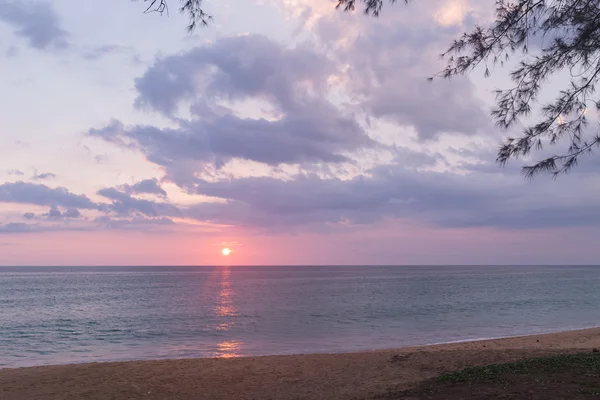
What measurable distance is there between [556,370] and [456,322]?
3041cm

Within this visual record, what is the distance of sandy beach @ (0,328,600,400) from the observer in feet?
46.6

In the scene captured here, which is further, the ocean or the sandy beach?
the ocean

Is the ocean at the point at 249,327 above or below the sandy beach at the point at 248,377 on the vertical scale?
below

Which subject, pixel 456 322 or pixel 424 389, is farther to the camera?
pixel 456 322

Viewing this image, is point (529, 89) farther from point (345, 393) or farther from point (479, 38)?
point (345, 393)

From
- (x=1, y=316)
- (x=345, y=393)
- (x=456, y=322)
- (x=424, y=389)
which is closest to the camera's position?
(x=424, y=389)

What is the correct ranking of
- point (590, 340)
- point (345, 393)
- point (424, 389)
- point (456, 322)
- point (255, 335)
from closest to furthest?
1. point (424, 389)
2. point (345, 393)
3. point (590, 340)
4. point (255, 335)
5. point (456, 322)

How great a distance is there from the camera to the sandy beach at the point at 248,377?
46.6 ft

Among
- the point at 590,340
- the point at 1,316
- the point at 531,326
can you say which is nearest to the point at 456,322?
the point at 531,326

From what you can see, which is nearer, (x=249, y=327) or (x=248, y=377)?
(x=248, y=377)

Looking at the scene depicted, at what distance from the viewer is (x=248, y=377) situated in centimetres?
1636

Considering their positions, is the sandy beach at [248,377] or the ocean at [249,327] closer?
the sandy beach at [248,377]

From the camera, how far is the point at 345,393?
13.6 m

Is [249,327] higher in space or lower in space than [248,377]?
lower
